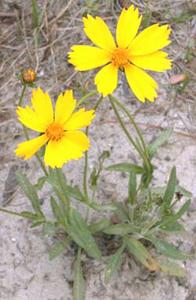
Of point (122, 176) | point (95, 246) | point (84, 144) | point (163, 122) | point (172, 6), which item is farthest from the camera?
point (172, 6)

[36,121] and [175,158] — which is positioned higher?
[36,121]

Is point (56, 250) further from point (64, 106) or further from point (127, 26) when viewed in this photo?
point (127, 26)

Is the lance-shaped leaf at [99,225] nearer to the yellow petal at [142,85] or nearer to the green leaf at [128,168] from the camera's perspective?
the green leaf at [128,168]

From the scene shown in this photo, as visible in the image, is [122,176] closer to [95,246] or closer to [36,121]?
[95,246]

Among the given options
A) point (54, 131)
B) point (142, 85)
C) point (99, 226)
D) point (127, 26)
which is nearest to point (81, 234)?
point (99, 226)

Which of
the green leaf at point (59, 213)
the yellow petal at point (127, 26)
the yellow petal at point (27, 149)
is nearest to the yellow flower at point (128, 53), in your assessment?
the yellow petal at point (127, 26)

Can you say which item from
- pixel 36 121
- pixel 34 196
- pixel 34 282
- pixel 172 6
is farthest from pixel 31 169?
pixel 172 6
